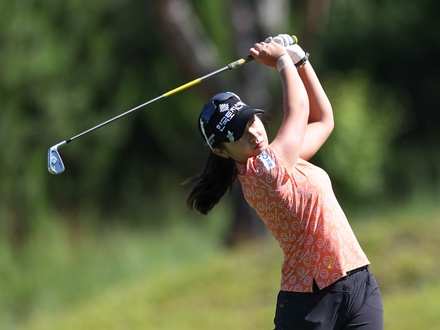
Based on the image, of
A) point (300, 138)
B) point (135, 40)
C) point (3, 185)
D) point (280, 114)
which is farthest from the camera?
point (135, 40)

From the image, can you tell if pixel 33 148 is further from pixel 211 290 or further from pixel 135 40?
pixel 211 290

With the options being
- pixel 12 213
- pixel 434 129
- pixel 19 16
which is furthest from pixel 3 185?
pixel 434 129

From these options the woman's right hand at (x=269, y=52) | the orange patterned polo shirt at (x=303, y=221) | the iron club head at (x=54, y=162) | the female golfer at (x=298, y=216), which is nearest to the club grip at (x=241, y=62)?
the woman's right hand at (x=269, y=52)

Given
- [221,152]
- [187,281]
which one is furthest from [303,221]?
[187,281]

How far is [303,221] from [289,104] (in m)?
0.50

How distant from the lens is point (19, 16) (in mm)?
14828

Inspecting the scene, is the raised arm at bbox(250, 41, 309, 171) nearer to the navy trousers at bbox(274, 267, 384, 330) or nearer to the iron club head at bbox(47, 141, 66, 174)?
the navy trousers at bbox(274, 267, 384, 330)

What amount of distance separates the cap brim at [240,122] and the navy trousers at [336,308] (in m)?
0.71

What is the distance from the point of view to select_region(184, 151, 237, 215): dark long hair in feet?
15.2

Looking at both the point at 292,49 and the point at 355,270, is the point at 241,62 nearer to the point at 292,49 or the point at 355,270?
the point at 292,49

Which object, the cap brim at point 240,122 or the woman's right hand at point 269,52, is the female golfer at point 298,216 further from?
the woman's right hand at point 269,52

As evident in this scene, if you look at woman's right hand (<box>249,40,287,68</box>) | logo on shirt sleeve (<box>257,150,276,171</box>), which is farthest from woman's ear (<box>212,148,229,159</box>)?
woman's right hand (<box>249,40,287,68</box>)

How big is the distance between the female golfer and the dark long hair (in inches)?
5.5

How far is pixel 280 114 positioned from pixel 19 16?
14.5 ft
